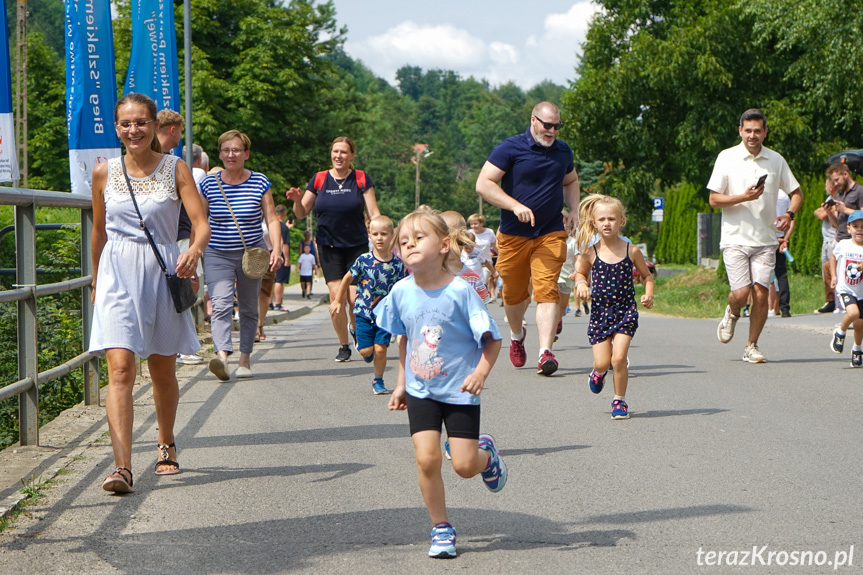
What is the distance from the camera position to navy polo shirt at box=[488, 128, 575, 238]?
933 cm

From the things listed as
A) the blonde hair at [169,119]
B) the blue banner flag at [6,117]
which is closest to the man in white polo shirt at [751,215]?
the blonde hair at [169,119]

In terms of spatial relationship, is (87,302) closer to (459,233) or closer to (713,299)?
(459,233)

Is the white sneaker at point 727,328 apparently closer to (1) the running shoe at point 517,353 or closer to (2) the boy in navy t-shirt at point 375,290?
(1) the running shoe at point 517,353

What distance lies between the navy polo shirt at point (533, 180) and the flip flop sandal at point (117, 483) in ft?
15.2

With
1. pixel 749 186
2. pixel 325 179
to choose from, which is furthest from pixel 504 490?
pixel 325 179

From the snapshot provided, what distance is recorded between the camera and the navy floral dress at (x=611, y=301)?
7715 mm

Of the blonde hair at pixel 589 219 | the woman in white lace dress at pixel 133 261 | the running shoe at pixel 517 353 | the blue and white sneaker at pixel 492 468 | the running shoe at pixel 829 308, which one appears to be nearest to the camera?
the blue and white sneaker at pixel 492 468

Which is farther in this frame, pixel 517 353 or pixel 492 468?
pixel 517 353

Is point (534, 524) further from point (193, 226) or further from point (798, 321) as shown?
point (798, 321)

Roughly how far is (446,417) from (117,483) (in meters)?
1.75

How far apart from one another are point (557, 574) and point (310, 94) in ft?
124

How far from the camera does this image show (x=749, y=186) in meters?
10.2

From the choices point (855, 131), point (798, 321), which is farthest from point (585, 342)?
point (855, 131)

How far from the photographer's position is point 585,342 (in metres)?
13.4
